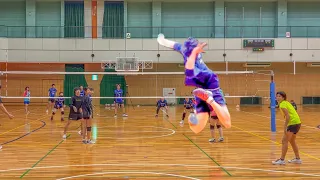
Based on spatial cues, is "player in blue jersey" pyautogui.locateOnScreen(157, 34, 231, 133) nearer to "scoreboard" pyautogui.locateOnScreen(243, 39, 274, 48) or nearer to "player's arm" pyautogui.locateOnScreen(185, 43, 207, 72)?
"player's arm" pyautogui.locateOnScreen(185, 43, 207, 72)

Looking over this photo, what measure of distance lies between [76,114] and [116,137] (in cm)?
223

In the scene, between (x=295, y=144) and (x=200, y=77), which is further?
(x=295, y=144)

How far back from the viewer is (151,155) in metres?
11.3

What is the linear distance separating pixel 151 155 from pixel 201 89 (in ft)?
18.6

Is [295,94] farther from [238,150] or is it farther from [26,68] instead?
[238,150]

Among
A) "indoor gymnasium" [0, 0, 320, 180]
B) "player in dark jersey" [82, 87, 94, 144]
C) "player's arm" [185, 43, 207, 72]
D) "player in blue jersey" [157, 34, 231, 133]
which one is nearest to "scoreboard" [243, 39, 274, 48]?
"indoor gymnasium" [0, 0, 320, 180]

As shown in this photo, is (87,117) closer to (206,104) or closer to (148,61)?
(206,104)

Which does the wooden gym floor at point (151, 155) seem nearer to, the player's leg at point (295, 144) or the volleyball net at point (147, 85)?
the player's leg at point (295, 144)

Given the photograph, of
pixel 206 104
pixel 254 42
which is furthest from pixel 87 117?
pixel 254 42

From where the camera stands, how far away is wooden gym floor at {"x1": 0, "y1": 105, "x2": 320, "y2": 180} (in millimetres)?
8961

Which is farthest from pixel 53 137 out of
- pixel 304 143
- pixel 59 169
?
pixel 304 143

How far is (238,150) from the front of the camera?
478 inches

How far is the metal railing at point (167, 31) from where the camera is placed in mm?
32906

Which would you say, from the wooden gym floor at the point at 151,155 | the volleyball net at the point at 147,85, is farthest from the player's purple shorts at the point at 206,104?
the volleyball net at the point at 147,85
